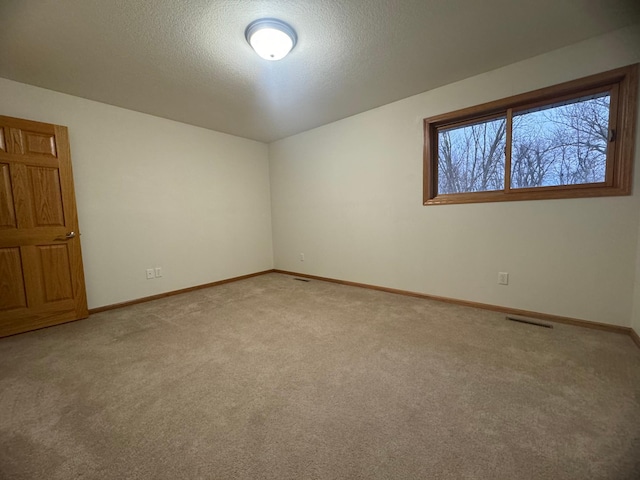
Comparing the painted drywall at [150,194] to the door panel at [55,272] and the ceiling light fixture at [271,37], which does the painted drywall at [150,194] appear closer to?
the door panel at [55,272]

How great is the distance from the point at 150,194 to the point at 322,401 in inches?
132

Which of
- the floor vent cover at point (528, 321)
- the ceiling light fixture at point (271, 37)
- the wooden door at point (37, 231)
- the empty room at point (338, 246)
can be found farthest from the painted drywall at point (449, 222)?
the wooden door at point (37, 231)

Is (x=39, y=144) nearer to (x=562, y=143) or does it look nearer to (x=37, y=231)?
(x=37, y=231)

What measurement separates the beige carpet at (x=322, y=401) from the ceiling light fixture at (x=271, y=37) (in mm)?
2370

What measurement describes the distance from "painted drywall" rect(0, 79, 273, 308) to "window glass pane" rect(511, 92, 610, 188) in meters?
3.85

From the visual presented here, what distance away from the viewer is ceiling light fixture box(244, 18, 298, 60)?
1815 mm

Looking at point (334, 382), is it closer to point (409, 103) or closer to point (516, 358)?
point (516, 358)

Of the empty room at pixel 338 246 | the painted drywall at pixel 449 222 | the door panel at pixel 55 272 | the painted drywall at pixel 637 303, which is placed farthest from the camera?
the door panel at pixel 55 272

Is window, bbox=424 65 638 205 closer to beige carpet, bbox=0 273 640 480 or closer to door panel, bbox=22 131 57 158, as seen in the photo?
beige carpet, bbox=0 273 640 480

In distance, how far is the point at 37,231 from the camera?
248 cm

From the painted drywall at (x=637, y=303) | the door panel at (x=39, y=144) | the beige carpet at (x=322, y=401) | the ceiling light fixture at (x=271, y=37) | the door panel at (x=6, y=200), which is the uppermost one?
the ceiling light fixture at (x=271, y=37)

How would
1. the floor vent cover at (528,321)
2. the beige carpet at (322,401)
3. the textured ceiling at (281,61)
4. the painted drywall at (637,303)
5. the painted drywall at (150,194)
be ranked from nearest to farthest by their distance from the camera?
1. the beige carpet at (322,401)
2. the textured ceiling at (281,61)
3. the painted drywall at (637,303)
4. the floor vent cover at (528,321)
5. the painted drywall at (150,194)

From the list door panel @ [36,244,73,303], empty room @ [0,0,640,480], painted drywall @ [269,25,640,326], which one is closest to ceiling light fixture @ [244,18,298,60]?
empty room @ [0,0,640,480]

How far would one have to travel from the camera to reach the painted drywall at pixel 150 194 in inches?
112
